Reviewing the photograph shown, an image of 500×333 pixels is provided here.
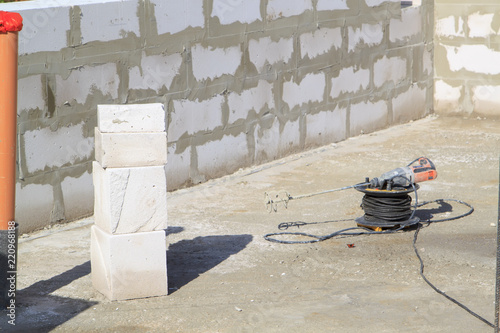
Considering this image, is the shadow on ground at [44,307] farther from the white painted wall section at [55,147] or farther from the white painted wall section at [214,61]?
the white painted wall section at [214,61]

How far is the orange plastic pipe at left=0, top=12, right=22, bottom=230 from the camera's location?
5.54 m

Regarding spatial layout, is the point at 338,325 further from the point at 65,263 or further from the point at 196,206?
the point at 196,206

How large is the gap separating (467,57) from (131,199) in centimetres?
841

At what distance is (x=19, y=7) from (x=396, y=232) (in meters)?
4.19

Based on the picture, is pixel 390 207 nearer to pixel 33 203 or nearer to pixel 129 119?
pixel 129 119

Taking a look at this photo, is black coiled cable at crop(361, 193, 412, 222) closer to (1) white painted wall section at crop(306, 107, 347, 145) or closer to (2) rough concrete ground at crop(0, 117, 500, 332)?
(2) rough concrete ground at crop(0, 117, 500, 332)

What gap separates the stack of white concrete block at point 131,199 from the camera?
19.4 ft

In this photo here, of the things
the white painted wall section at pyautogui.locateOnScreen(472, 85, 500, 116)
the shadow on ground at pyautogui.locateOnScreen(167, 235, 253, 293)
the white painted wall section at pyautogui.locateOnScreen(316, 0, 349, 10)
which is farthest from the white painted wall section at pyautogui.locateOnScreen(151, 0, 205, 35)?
the white painted wall section at pyautogui.locateOnScreen(472, 85, 500, 116)

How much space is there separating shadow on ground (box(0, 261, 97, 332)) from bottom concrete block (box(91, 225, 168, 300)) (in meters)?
0.24

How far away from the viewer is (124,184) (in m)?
5.93

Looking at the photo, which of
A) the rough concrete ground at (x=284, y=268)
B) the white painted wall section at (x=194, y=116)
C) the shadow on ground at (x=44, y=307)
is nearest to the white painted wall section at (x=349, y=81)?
the rough concrete ground at (x=284, y=268)

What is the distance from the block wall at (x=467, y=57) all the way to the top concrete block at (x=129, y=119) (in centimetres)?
810

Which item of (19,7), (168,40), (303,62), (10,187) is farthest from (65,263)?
(303,62)

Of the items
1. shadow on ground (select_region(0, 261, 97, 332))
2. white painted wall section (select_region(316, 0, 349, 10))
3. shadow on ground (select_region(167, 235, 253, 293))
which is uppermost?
white painted wall section (select_region(316, 0, 349, 10))
